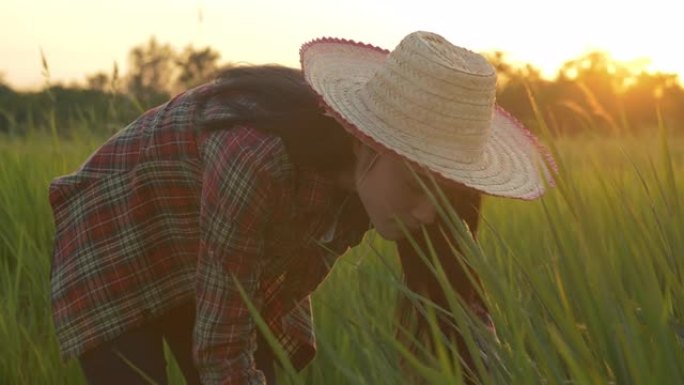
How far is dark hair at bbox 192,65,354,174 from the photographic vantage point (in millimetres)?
1568

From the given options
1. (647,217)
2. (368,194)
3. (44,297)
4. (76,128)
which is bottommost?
(76,128)

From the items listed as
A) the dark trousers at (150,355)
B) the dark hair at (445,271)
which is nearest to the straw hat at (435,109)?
the dark hair at (445,271)

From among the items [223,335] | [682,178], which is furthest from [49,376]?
[682,178]

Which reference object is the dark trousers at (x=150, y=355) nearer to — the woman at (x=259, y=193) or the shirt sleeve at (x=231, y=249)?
the woman at (x=259, y=193)

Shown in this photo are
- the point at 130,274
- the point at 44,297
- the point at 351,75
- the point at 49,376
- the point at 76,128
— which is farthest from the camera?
the point at 76,128

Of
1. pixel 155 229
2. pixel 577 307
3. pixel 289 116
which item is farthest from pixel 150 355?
pixel 577 307

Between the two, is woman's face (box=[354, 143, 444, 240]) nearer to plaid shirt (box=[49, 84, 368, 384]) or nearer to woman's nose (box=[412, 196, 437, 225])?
woman's nose (box=[412, 196, 437, 225])

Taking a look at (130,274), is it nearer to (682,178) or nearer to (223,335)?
(223,335)

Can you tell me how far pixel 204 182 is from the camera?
1.56m

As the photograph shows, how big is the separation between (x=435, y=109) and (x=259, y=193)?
0.94 feet

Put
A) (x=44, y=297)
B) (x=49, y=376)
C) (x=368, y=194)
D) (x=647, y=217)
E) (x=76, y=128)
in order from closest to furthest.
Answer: (x=647, y=217)
(x=368, y=194)
(x=49, y=376)
(x=44, y=297)
(x=76, y=128)

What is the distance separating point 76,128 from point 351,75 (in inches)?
99.5

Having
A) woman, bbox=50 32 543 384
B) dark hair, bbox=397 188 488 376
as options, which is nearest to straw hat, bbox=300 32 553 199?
woman, bbox=50 32 543 384

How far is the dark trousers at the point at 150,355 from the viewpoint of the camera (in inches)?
68.1
